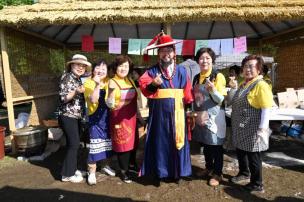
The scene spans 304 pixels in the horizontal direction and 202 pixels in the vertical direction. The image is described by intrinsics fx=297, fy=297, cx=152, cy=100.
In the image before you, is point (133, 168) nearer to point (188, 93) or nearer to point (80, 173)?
point (80, 173)

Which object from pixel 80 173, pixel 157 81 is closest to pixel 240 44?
pixel 157 81

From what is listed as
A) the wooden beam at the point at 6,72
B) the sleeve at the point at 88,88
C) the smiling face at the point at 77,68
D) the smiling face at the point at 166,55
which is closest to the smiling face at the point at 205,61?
the smiling face at the point at 166,55

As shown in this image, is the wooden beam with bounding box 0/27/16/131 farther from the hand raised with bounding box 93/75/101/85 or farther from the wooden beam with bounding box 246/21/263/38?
the wooden beam with bounding box 246/21/263/38

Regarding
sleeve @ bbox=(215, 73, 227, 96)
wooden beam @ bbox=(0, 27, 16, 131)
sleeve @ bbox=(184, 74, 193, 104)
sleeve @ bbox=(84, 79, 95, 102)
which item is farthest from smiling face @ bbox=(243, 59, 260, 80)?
wooden beam @ bbox=(0, 27, 16, 131)

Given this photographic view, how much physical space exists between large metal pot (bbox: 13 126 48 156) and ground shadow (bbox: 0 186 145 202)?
48.1 inches

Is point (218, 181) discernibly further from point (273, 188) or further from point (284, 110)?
point (284, 110)

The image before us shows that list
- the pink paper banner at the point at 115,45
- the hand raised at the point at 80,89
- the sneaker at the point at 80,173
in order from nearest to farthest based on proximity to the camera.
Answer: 1. the hand raised at the point at 80,89
2. the sneaker at the point at 80,173
3. the pink paper banner at the point at 115,45

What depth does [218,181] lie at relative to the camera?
4.20 metres

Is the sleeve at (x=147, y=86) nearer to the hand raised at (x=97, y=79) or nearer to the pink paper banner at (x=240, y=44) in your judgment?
the hand raised at (x=97, y=79)

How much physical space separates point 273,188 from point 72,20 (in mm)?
4206

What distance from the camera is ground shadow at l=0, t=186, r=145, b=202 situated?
12.7ft

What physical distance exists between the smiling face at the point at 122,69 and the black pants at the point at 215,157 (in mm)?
1511

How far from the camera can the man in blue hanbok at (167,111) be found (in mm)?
3854

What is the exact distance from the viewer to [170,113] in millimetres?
3895
